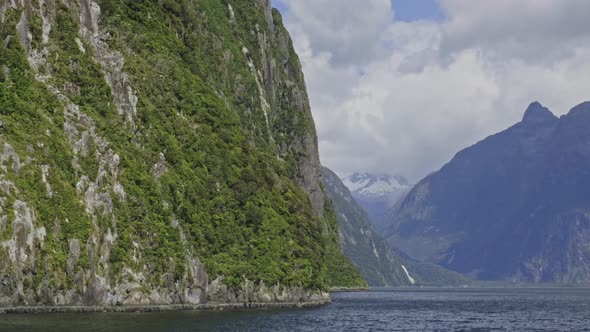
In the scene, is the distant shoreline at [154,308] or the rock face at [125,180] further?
the rock face at [125,180]

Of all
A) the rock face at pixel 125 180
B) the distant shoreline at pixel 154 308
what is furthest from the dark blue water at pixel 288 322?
the rock face at pixel 125 180

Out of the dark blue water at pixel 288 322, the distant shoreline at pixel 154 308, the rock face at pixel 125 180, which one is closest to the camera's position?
the dark blue water at pixel 288 322

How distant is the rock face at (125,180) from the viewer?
123438 millimetres

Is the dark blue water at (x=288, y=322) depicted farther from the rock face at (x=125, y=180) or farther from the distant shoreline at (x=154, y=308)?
the rock face at (x=125, y=180)

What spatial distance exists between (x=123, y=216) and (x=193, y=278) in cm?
1830

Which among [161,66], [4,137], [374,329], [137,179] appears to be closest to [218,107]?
[161,66]

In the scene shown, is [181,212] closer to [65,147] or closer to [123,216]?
[123,216]

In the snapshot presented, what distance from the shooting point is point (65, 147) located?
135625 mm

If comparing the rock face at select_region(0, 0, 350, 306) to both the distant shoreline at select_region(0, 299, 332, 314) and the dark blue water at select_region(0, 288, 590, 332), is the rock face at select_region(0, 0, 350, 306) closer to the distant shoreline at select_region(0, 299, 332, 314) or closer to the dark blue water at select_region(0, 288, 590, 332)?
the distant shoreline at select_region(0, 299, 332, 314)

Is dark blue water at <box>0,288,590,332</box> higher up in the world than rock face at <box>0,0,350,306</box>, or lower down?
lower down

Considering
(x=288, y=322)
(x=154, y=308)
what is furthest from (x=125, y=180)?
(x=288, y=322)

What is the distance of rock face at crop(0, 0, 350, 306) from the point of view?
123438 millimetres

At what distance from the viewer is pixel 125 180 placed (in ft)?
471

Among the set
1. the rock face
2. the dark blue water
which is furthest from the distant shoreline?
the dark blue water
